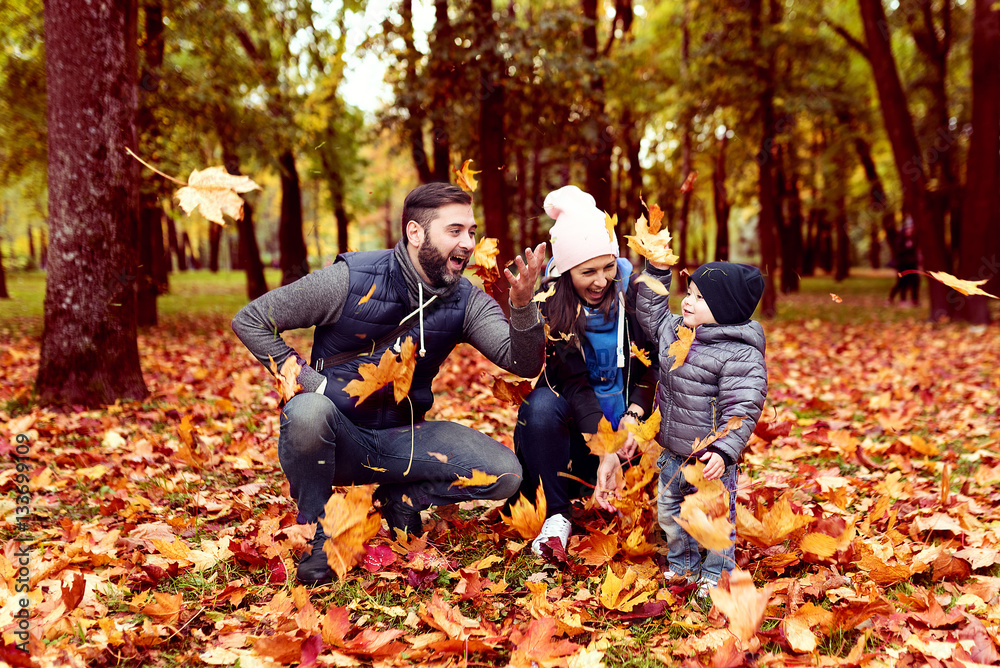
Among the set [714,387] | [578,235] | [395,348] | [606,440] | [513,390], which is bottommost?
[606,440]

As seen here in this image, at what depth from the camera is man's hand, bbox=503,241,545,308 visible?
7.32 ft

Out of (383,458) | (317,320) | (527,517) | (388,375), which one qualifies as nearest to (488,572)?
(527,517)

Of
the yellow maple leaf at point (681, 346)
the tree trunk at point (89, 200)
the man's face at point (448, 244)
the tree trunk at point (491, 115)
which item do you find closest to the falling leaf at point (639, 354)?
the yellow maple leaf at point (681, 346)

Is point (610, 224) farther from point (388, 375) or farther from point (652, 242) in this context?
point (388, 375)

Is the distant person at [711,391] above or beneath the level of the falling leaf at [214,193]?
beneath

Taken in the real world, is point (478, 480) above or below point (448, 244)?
below

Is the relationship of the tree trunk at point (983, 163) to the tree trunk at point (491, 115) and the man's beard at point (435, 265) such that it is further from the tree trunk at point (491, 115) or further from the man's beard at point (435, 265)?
the man's beard at point (435, 265)

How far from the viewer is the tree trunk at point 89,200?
15.0 ft

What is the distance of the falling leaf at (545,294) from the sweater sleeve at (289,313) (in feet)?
2.56

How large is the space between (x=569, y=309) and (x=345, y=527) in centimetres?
125

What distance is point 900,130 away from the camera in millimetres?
10008

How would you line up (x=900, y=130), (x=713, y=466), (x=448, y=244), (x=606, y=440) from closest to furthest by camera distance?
(x=713, y=466), (x=606, y=440), (x=448, y=244), (x=900, y=130)

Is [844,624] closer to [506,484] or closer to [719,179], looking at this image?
[506,484]

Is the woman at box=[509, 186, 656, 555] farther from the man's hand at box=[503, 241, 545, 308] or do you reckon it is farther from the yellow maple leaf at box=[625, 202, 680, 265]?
the man's hand at box=[503, 241, 545, 308]
